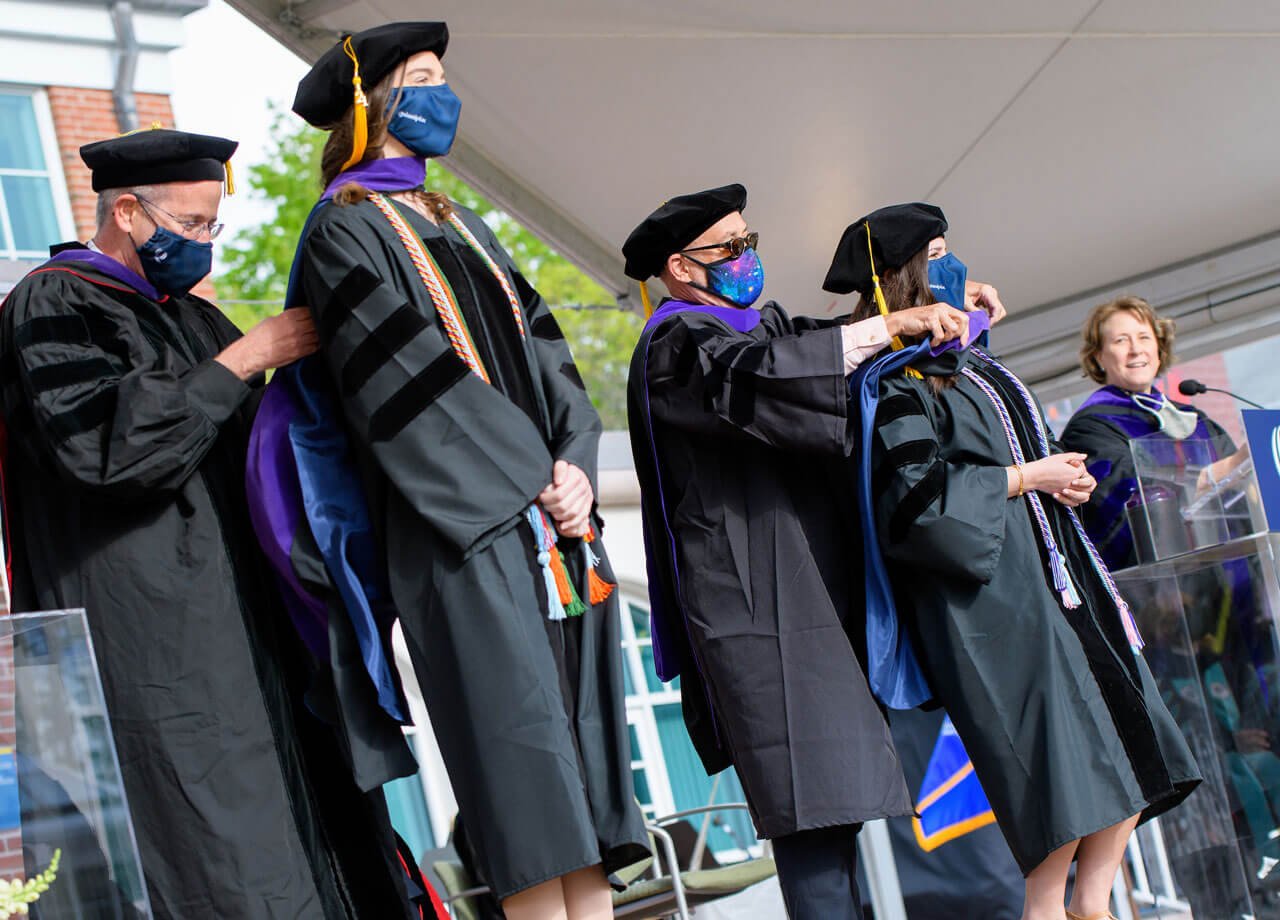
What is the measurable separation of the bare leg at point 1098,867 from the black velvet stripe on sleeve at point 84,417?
7.53 ft

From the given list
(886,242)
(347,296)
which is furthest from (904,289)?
(347,296)

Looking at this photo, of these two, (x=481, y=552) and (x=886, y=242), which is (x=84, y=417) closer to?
(x=481, y=552)

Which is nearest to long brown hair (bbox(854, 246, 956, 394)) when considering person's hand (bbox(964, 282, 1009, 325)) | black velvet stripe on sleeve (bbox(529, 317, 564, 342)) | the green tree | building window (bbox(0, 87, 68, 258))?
person's hand (bbox(964, 282, 1009, 325))

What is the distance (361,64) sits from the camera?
2.97 metres

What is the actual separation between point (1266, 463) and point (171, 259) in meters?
2.73

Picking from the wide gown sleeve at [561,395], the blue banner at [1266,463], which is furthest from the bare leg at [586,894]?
the blue banner at [1266,463]

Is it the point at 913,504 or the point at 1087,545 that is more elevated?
the point at 913,504

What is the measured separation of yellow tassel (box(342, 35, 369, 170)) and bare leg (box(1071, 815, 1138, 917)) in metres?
2.17

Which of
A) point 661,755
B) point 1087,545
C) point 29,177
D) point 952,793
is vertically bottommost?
point 661,755

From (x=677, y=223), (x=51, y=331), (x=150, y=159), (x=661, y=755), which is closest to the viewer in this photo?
(x=51, y=331)

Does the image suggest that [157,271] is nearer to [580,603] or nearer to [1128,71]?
[580,603]

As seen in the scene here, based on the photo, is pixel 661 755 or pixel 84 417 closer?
pixel 84 417

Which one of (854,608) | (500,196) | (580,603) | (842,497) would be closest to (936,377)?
(842,497)

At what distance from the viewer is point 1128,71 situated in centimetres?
496
